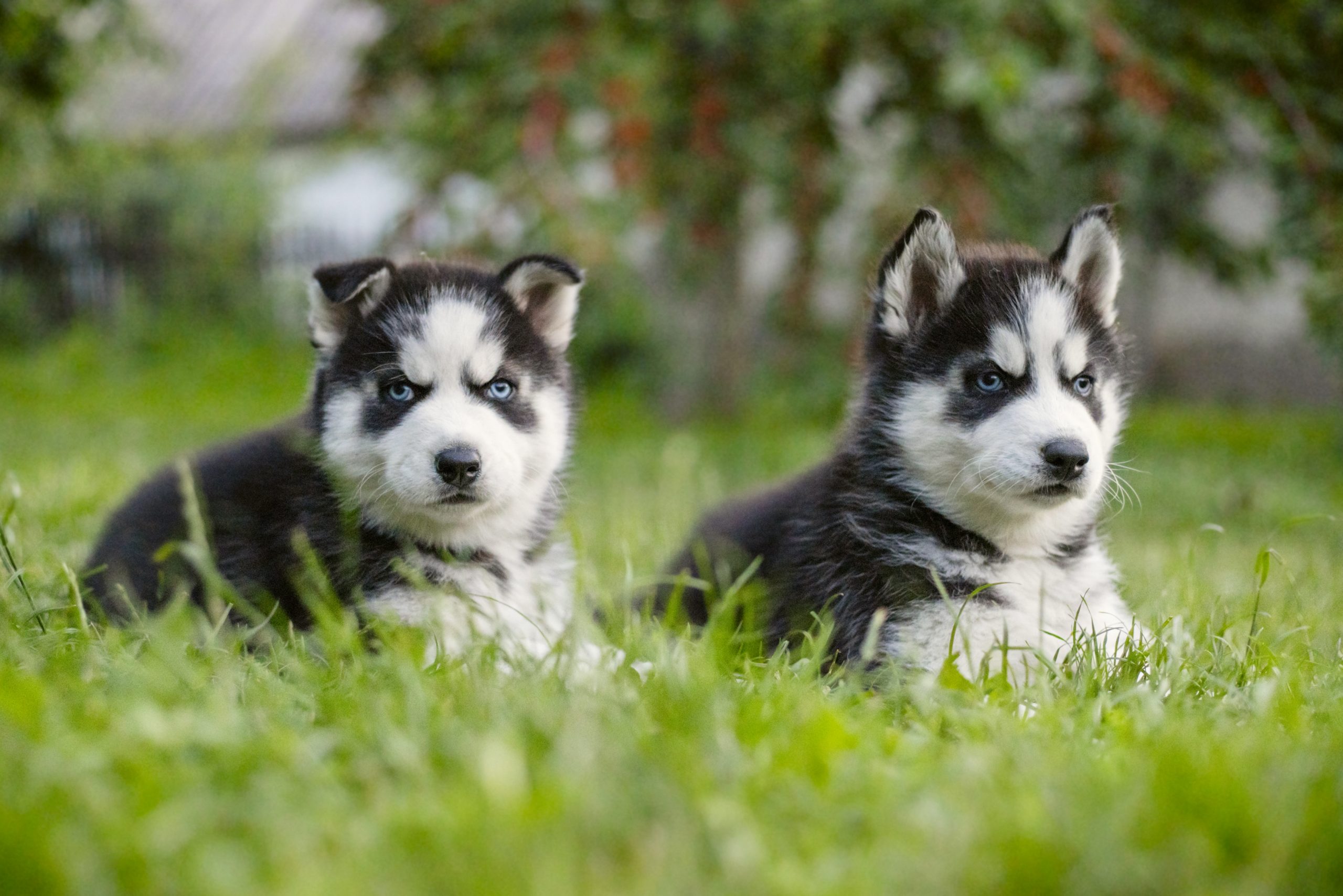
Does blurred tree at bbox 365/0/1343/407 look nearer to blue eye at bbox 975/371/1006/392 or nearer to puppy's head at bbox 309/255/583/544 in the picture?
puppy's head at bbox 309/255/583/544

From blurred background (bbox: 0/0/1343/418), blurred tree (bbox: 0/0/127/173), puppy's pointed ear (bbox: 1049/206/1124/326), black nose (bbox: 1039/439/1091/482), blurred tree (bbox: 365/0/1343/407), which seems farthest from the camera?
blurred background (bbox: 0/0/1343/418)

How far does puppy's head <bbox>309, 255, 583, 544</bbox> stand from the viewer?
323 centimetres

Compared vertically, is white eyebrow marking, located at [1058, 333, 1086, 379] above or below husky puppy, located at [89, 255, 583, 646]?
above

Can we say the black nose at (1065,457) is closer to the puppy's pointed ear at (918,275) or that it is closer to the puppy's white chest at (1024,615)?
the puppy's white chest at (1024,615)

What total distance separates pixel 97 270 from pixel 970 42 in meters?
14.2

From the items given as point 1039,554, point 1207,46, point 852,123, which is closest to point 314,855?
point 1039,554

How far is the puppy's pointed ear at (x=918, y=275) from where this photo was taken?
3.39 m

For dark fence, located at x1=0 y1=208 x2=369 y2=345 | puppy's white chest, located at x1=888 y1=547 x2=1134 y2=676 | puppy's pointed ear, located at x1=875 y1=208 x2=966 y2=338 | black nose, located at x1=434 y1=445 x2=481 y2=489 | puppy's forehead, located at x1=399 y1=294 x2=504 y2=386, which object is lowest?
dark fence, located at x1=0 y1=208 x2=369 y2=345

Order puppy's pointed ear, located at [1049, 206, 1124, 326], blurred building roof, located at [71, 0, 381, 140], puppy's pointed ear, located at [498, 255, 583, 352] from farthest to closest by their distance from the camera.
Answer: blurred building roof, located at [71, 0, 381, 140] → puppy's pointed ear, located at [498, 255, 583, 352] → puppy's pointed ear, located at [1049, 206, 1124, 326]

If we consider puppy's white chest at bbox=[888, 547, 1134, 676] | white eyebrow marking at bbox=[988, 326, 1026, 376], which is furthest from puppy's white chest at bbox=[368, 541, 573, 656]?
white eyebrow marking at bbox=[988, 326, 1026, 376]

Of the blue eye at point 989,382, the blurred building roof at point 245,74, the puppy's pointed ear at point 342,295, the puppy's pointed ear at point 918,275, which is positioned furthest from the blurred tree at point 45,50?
the blurred building roof at point 245,74

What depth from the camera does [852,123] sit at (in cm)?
1000

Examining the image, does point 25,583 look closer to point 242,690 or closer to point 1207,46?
point 242,690

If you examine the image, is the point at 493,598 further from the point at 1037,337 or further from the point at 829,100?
the point at 829,100
